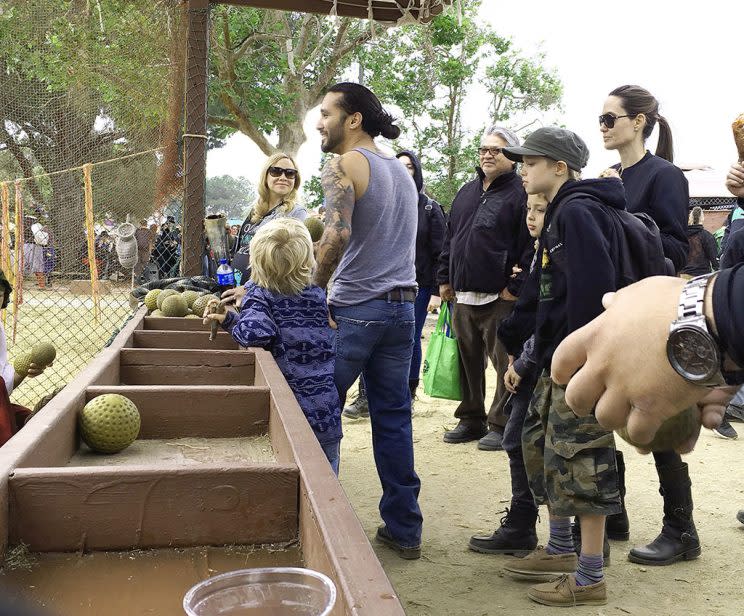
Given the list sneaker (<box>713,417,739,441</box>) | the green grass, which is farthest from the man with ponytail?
the green grass

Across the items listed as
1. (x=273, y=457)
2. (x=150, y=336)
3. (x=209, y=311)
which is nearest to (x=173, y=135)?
(x=150, y=336)

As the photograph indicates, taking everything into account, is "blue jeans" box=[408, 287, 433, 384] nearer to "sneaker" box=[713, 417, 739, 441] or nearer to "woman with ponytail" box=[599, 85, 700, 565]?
"sneaker" box=[713, 417, 739, 441]

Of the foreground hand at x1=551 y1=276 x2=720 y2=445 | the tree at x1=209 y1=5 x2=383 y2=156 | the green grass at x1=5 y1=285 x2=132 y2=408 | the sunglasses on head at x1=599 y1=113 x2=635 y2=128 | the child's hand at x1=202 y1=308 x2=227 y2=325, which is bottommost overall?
Answer: the green grass at x1=5 y1=285 x2=132 y2=408

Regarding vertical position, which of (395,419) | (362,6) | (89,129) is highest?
(362,6)

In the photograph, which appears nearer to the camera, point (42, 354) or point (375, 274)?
point (375, 274)

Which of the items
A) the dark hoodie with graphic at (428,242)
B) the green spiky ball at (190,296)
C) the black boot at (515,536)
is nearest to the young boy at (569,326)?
the black boot at (515,536)

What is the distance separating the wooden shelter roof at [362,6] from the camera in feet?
20.2

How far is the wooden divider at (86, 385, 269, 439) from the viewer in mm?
2562

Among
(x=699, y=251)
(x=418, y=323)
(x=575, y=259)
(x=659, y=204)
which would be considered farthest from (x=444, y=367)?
(x=699, y=251)

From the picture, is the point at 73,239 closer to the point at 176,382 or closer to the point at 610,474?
the point at 176,382

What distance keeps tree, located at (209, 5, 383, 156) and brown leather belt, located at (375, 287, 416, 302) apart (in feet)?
36.5

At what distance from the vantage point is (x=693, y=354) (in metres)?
1.17

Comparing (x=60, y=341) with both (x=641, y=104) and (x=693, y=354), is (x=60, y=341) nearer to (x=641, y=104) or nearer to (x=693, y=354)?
(x=641, y=104)

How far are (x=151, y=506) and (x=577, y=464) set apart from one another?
1.83 meters
